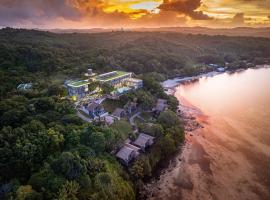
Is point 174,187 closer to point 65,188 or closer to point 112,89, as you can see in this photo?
point 65,188

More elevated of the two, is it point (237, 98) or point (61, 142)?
point (61, 142)

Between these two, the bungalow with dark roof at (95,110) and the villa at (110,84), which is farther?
the villa at (110,84)

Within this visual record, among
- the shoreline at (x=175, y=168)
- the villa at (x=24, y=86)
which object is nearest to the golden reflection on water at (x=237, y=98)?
the shoreline at (x=175, y=168)

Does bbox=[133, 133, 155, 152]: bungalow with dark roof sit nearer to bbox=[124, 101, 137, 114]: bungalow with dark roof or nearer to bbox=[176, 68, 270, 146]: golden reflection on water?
bbox=[124, 101, 137, 114]: bungalow with dark roof

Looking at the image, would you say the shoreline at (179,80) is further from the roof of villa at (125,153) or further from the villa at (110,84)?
the roof of villa at (125,153)

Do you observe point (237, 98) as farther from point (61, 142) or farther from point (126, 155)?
point (61, 142)

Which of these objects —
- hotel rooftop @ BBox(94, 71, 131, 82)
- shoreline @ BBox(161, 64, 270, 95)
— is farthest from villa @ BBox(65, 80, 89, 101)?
shoreline @ BBox(161, 64, 270, 95)

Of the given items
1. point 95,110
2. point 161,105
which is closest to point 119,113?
point 95,110
